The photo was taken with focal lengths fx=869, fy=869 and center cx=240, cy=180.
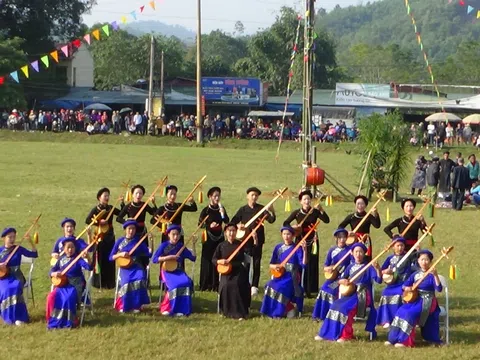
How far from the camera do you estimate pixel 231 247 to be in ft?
38.5

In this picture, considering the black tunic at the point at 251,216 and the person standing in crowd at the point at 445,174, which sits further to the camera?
the person standing in crowd at the point at 445,174

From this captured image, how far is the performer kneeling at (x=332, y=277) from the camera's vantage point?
433 inches

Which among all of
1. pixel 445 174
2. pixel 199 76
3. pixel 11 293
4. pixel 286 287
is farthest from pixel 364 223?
pixel 199 76

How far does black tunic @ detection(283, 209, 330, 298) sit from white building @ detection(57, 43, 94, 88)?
2198 inches

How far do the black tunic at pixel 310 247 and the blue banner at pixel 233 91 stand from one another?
144ft

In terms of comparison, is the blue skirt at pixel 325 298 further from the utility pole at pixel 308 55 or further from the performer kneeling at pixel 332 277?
the utility pole at pixel 308 55

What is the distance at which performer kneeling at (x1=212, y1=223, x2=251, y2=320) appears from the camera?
11.4m

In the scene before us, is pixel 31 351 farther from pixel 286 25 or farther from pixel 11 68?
pixel 286 25

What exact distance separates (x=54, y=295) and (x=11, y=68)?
133 feet

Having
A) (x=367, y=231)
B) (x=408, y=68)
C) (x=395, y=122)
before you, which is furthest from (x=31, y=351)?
(x=408, y=68)

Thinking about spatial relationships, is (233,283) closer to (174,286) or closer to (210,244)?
(174,286)

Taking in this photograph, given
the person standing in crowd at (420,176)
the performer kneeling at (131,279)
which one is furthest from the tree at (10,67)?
the performer kneeling at (131,279)

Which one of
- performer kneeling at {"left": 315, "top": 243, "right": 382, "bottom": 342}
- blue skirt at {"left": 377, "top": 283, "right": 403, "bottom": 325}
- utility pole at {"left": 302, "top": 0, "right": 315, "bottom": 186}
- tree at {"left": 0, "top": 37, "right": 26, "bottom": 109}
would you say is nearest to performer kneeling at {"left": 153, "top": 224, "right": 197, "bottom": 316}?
performer kneeling at {"left": 315, "top": 243, "right": 382, "bottom": 342}

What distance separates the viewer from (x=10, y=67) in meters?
48.9
